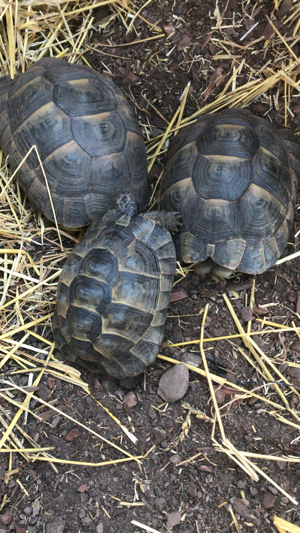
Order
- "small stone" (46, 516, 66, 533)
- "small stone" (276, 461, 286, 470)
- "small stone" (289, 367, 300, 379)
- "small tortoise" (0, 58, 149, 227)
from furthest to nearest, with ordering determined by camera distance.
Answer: "small tortoise" (0, 58, 149, 227) < "small stone" (289, 367, 300, 379) < "small stone" (276, 461, 286, 470) < "small stone" (46, 516, 66, 533)

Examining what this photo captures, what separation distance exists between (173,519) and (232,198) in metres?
1.86

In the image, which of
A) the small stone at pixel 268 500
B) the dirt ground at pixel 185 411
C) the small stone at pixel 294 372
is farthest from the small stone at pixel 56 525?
the small stone at pixel 294 372

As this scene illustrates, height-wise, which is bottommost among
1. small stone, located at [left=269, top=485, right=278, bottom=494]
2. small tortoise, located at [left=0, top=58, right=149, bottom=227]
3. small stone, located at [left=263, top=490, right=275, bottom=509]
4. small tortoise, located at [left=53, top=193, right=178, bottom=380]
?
small stone, located at [left=263, top=490, right=275, bottom=509]

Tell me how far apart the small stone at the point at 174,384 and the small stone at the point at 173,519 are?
588mm

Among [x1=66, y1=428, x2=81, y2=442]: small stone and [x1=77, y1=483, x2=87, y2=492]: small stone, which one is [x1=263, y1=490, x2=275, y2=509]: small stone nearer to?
[x1=77, y1=483, x2=87, y2=492]: small stone

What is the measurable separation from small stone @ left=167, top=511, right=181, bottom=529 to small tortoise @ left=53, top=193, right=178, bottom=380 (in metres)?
0.76

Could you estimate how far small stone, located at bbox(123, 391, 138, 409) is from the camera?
255 cm

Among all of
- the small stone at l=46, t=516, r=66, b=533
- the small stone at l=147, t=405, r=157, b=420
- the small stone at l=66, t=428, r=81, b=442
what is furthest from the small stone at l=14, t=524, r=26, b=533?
the small stone at l=147, t=405, r=157, b=420

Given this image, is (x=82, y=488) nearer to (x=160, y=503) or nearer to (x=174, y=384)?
(x=160, y=503)

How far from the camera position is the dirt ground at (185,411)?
229 centimetres

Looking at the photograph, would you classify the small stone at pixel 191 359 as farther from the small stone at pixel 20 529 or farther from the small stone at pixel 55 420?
the small stone at pixel 20 529

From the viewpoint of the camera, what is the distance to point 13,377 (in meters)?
2.62

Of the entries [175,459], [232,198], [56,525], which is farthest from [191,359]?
[56,525]

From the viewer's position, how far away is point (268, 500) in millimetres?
2299
